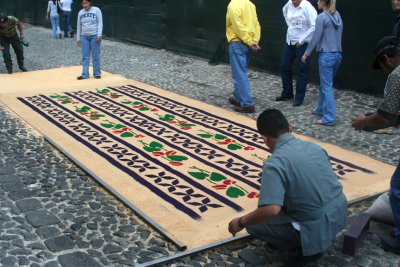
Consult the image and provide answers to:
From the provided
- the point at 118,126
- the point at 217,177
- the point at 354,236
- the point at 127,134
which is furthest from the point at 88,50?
the point at 354,236

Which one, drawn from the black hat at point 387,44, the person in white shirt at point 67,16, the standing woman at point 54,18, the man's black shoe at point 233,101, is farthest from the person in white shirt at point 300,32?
the standing woman at point 54,18

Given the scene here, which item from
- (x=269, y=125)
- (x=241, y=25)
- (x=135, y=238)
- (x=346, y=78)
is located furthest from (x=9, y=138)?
(x=346, y=78)

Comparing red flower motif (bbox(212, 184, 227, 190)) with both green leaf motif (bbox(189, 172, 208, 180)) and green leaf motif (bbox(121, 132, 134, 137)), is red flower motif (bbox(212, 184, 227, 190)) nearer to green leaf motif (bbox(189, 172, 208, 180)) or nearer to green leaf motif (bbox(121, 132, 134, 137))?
green leaf motif (bbox(189, 172, 208, 180))

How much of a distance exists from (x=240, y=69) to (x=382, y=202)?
3.95 metres

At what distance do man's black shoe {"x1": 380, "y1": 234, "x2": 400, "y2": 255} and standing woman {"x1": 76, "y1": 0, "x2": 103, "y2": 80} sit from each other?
7.73m

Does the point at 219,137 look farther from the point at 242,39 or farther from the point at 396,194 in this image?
the point at 396,194

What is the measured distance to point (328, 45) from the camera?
6711 mm

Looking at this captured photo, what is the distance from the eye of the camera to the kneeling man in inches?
116

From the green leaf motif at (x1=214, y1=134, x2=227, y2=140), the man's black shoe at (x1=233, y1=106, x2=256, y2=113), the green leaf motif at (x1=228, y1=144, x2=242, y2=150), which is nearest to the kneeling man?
the green leaf motif at (x1=228, y1=144, x2=242, y2=150)

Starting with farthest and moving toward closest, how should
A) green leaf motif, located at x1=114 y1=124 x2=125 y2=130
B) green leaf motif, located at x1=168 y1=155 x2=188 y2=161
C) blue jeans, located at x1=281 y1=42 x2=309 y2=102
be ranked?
blue jeans, located at x1=281 y1=42 x2=309 y2=102
green leaf motif, located at x1=114 y1=124 x2=125 y2=130
green leaf motif, located at x1=168 y1=155 x2=188 y2=161

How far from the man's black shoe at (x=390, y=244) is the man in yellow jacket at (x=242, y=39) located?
13.3 ft

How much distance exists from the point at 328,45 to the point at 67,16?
43.5ft

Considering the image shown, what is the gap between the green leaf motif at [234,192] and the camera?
14.8 ft

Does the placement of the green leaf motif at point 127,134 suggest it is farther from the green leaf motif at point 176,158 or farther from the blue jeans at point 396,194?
the blue jeans at point 396,194
